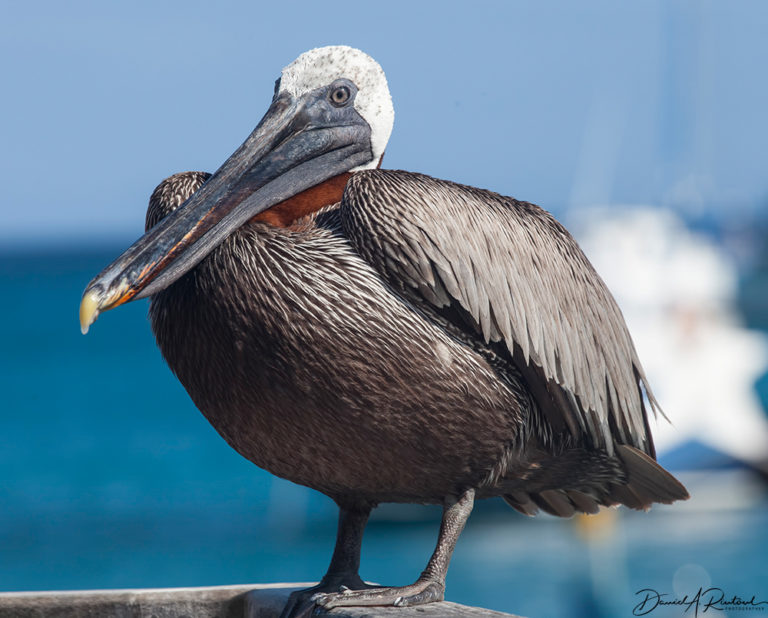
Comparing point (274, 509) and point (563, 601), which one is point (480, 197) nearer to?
point (563, 601)

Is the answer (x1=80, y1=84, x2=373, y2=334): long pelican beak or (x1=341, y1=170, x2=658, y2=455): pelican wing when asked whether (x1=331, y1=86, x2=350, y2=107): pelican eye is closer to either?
(x1=80, y1=84, x2=373, y2=334): long pelican beak

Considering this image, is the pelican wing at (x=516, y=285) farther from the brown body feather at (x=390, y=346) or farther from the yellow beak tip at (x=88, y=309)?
the yellow beak tip at (x=88, y=309)

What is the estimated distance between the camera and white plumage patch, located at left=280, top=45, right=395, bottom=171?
126 inches

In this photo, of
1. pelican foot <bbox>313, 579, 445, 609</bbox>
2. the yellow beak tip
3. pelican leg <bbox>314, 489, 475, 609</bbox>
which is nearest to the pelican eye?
the yellow beak tip

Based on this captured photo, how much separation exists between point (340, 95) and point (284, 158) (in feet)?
0.83

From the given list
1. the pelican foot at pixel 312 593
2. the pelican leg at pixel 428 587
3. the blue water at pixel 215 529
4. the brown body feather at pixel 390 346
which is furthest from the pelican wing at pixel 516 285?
the blue water at pixel 215 529

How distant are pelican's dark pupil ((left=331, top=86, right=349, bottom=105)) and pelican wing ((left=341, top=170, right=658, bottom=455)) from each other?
9.8 inches

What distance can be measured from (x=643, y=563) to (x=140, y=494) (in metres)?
12.5

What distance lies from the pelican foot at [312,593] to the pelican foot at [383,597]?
0.02 m

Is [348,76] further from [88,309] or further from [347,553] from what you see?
[347,553]

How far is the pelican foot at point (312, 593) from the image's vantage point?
3092 millimetres

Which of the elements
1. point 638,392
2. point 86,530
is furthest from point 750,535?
point 638,392

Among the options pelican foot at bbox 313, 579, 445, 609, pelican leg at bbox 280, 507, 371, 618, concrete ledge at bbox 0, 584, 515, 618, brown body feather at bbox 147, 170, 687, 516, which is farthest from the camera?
concrete ledge at bbox 0, 584, 515, 618

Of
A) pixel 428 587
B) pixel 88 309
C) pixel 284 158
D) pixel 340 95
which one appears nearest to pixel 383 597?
pixel 428 587
